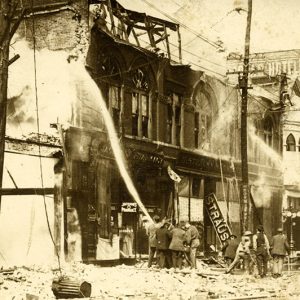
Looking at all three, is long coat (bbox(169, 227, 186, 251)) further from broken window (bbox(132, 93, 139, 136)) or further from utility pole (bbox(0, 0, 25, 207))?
utility pole (bbox(0, 0, 25, 207))

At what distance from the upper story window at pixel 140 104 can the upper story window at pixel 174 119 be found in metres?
1.58

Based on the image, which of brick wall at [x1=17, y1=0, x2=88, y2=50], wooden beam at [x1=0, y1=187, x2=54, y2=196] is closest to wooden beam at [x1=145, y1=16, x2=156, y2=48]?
brick wall at [x1=17, y1=0, x2=88, y2=50]

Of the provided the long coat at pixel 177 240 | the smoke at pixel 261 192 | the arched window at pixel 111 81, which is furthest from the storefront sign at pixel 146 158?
the smoke at pixel 261 192

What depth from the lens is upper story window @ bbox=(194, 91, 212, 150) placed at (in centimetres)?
2559

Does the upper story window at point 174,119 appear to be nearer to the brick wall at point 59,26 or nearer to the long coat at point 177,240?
the long coat at point 177,240

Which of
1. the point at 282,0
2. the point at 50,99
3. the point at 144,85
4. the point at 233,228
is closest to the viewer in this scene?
the point at 282,0

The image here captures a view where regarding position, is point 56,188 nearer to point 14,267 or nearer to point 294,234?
point 14,267

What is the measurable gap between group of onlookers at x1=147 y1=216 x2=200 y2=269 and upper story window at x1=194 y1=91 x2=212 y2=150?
6972 millimetres

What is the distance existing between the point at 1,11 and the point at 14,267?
6842 millimetres

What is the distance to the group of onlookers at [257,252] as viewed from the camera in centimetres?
1814

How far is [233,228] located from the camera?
2692 centimetres

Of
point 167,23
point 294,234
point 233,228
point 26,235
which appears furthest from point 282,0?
point 294,234

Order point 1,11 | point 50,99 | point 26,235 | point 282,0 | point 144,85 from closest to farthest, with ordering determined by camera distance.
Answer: point 1,11 < point 282,0 < point 26,235 < point 50,99 < point 144,85

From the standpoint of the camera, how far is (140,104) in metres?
21.8
